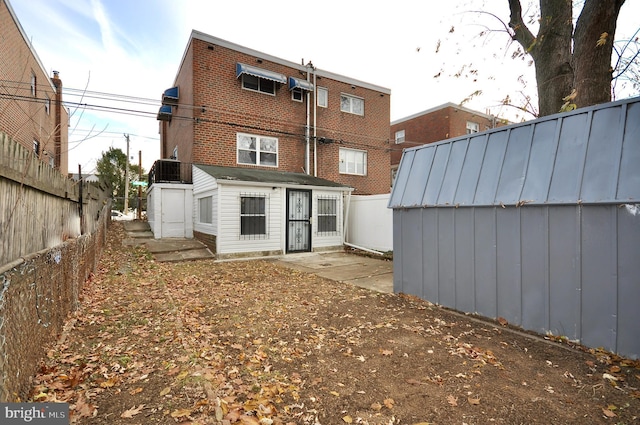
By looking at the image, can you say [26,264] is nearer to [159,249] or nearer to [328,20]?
[159,249]

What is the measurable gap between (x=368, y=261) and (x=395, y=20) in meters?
7.51

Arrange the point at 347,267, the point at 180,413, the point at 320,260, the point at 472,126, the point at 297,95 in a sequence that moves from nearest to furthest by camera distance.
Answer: the point at 180,413
the point at 347,267
the point at 320,260
the point at 297,95
the point at 472,126

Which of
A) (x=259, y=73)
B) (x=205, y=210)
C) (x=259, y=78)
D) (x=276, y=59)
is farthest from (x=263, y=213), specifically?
(x=276, y=59)

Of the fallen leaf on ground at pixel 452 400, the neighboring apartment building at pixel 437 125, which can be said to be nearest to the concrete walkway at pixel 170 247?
the fallen leaf on ground at pixel 452 400

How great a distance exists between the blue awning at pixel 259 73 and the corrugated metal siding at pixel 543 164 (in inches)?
Answer: 408

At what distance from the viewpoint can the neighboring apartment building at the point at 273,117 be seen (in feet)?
43.5

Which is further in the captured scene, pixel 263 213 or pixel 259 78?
pixel 259 78

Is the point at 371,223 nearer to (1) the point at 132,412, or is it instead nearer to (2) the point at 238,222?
(2) the point at 238,222

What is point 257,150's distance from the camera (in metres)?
14.5

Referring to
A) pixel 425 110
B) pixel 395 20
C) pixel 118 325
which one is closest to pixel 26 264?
pixel 118 325

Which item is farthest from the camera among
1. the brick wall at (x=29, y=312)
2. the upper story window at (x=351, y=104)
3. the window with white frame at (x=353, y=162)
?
the upper story window at (x=351, y=104)

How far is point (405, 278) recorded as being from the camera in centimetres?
632

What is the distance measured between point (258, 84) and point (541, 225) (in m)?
13.5

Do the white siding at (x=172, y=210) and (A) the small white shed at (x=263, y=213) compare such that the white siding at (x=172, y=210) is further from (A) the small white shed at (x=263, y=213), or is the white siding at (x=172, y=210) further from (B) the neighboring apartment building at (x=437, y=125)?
(B) the neighboring apartment building at (x=437, y=125)
